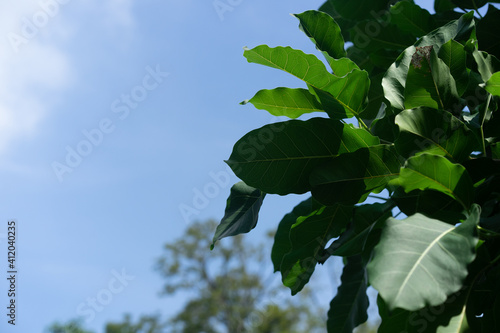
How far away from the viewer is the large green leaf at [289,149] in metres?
0.87

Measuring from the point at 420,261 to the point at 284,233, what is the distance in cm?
54

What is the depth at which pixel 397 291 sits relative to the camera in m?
0.58

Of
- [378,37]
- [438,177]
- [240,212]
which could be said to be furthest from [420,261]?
[378,37]

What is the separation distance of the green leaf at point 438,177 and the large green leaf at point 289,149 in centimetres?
12

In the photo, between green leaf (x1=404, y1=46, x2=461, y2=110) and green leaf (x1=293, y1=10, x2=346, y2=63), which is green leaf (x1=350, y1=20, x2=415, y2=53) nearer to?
green leaf (x1=293, y1=10, x2=346, y2=63)

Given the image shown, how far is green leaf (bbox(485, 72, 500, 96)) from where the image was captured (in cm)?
81

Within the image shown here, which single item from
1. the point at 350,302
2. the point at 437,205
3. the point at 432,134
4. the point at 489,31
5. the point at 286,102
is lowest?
the point at 350,302

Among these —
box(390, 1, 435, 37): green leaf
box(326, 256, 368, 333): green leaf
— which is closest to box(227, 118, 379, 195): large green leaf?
box(326, 256, 368, 333): green leaf

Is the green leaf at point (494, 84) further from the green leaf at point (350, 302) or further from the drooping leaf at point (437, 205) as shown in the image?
the green leaf at point (350, 302)

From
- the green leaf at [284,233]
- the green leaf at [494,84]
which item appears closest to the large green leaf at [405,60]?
the green leaf at [494,84]

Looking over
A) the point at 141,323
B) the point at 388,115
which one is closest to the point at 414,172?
the point at 388,115

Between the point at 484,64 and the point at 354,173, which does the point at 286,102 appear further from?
the point at 484,64

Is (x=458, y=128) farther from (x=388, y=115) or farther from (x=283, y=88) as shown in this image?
(x=283, y=88)

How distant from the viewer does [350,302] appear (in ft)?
3.79
